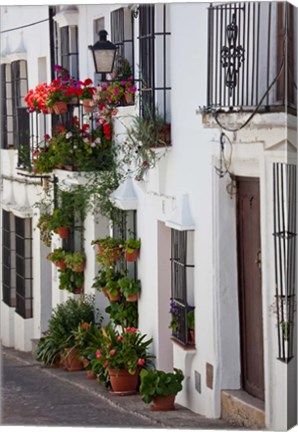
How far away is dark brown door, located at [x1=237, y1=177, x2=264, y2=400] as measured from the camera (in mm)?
8875

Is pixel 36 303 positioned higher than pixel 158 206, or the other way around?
pixel 158 206

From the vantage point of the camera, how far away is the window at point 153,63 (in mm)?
9180

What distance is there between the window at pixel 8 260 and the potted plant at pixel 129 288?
71 cm

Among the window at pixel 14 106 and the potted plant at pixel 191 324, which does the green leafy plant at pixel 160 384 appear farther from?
the window at pixel 14 106

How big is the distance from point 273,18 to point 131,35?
102cm

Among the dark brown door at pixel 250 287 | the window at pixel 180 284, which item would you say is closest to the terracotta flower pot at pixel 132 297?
the window at pixel 180 284

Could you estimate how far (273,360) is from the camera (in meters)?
8.80

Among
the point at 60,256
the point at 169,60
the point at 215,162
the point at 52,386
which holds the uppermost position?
the point at 169,60

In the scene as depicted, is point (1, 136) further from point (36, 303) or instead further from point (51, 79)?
point (36, 303)

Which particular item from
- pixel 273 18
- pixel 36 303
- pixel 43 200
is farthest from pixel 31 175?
pixel 273 18

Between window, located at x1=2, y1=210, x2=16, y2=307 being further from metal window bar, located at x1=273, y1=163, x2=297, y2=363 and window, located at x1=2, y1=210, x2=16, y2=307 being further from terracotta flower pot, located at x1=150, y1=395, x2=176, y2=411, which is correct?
metal window bar, located at x1=273, y1=163, x2=297, y2=363

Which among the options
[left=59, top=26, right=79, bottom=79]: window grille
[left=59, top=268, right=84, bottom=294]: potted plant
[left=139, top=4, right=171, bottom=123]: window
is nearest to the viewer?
[left=139, top=4, right=171, bottom=123]: window

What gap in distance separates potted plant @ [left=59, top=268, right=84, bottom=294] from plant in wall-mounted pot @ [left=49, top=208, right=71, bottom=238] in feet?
0.88


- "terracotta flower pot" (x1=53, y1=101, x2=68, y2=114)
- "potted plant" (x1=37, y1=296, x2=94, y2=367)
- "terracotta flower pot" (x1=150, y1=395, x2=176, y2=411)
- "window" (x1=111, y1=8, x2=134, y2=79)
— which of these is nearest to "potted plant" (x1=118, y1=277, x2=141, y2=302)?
"potted plant" (x1=37, y1=296, x2=94, y2=367)
